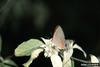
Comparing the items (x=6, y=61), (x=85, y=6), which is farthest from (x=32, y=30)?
(x=6, y=61)

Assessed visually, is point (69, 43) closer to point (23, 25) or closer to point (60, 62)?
point (60, 62)

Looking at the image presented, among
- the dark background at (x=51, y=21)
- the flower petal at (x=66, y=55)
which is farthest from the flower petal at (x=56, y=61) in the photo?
the dark background at (x=51, y=21)

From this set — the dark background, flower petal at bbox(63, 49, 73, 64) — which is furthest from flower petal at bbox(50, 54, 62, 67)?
the dark background

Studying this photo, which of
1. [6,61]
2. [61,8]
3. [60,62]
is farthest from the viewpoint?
[61,8]

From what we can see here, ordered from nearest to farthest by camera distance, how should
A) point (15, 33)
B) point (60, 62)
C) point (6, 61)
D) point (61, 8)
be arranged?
point (60, 62) < point (6, 61) < point (15, 33) < point (61, 8)

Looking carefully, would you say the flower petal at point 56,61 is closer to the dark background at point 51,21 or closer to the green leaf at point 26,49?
the green leaf at point 26,49

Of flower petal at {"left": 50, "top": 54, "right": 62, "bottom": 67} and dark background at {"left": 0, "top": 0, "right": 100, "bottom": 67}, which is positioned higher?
flower petal at {"left": 50, "top": 54, "right": 62, "bottom": 67}

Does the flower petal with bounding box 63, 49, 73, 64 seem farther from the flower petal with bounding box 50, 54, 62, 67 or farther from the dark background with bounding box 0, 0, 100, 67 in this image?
the dark background with bounding box 0, 0, 100, 67
